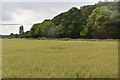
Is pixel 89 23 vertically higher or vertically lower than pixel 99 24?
higher

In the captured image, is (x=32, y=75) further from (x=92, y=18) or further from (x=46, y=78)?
(x=92, y=18)

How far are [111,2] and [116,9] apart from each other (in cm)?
404

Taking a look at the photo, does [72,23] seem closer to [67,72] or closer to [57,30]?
[57,30]

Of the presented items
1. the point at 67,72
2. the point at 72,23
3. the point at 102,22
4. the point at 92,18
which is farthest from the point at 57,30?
the point at 67,72

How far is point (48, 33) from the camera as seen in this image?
217 feet

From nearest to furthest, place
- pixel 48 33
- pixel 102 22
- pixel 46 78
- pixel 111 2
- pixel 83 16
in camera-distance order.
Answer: pixel 46 78 → pixel 102 22 → pixel 111 2 → pixel 83 16 → pixel 48 33

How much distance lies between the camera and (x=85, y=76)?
5.92 meters

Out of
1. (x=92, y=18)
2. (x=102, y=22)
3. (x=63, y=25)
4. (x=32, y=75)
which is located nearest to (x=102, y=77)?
(x=32, y=75)

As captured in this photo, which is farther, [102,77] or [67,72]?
[67,72]

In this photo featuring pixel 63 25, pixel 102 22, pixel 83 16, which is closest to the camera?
pixel 102 22

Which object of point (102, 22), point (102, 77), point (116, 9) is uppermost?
point (116, 9)

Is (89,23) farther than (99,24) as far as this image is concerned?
Yes

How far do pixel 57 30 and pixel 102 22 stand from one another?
19500mm

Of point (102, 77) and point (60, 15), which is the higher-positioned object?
point (60, 15)
